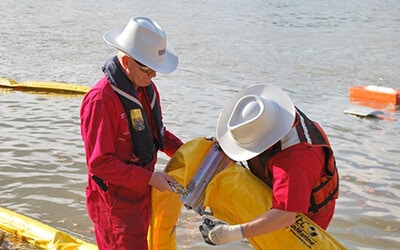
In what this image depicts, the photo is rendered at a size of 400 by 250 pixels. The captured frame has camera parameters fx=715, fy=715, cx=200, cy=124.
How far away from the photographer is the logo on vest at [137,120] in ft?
12.9

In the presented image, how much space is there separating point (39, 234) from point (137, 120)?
2252mm

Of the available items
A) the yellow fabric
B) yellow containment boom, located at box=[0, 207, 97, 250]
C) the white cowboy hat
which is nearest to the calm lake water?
yellow containment boom, located at box=[0, 207, 97, 250]

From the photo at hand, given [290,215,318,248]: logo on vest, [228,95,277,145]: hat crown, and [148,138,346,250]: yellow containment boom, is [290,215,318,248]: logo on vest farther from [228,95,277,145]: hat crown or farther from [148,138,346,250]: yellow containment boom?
[228,95,277,145]: hat crown

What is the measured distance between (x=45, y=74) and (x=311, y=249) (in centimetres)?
1135

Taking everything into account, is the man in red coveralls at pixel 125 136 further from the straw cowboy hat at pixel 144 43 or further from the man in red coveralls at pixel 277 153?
the man in red coveralls at pixel 277 153

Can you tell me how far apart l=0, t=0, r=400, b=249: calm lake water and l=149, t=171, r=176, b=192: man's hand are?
2.31 m

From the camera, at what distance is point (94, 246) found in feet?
18.0

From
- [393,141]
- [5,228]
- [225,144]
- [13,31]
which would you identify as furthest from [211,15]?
[225,144]

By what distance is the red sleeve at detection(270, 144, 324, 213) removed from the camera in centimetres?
336

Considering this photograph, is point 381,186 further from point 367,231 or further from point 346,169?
point 367,231

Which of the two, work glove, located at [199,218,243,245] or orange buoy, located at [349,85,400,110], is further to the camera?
orange buoy, located at [349,85,400,110]

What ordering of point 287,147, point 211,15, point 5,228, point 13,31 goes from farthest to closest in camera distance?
point 211,15 < point 13,31 < point 5,228 < point 287,147

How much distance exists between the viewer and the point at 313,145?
3.46 meters

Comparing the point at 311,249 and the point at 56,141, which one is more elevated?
the point at 311,249
